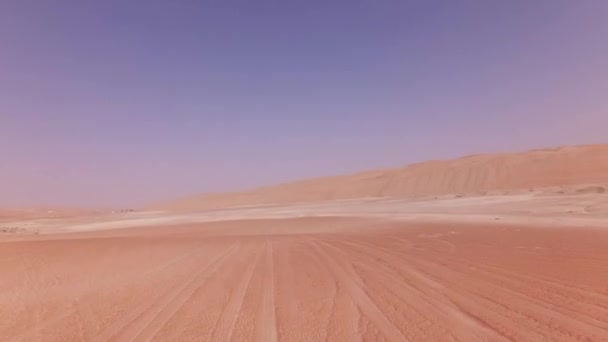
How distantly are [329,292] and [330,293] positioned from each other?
0.23 feet

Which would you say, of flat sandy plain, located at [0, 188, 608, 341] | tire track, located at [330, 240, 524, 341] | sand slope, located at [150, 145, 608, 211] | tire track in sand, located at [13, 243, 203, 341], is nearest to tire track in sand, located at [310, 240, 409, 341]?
flat sandy plain, located at [0, 188, 608, 341]

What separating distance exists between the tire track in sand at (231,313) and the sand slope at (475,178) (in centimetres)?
3406

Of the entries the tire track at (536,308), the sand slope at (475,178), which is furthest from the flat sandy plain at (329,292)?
the sand slope at (475,178)

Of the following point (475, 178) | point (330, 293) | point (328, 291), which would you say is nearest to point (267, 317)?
point (330, 293)

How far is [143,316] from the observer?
19.7ft

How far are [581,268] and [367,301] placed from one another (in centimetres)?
452

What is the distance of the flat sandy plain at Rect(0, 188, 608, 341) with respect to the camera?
16.4 feet

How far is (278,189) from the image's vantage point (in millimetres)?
83312

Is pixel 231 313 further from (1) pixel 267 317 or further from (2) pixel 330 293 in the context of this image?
(2) pixel 330 293

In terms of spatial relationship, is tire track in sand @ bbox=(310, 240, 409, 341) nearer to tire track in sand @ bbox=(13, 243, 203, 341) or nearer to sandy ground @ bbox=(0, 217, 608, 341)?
sandy ground @ bbox=(0, 217, 608, 341)

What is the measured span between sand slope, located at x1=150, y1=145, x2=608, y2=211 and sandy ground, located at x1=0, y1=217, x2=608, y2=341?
99.9 ft

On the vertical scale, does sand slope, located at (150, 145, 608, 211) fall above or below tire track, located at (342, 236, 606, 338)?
above

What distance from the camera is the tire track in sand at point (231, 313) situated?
5.02m

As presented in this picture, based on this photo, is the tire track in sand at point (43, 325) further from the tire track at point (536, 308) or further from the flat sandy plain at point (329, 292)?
the tire track at point (536, 308)
